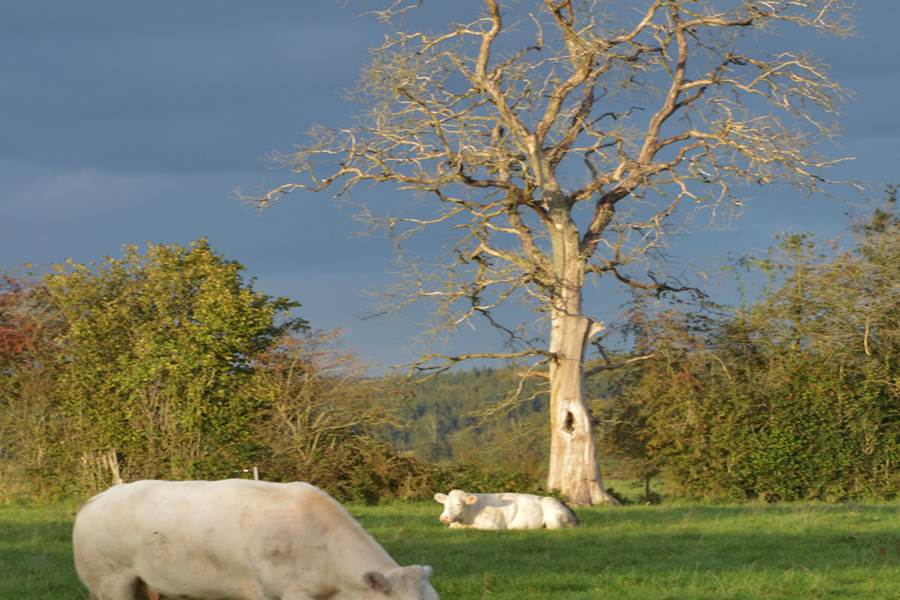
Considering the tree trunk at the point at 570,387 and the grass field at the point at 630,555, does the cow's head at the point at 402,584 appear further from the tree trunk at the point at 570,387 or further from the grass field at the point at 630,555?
the tree trunk at the point at 570,387

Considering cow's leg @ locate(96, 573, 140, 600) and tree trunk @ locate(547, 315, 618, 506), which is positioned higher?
tree trunk @ locate(547, 315, 618, 506)

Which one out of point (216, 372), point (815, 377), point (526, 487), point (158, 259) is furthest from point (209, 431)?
point (815, 377)

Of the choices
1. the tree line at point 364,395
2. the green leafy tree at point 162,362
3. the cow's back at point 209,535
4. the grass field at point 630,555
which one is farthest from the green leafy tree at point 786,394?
Answer: the cow's back at point 209,535

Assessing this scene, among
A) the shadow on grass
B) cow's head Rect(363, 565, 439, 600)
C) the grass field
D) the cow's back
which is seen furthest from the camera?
the shadow on grass

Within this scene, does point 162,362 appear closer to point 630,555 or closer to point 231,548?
point 630,555

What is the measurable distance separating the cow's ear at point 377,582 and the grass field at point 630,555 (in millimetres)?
3110

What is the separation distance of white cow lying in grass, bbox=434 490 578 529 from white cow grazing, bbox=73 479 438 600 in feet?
27.9

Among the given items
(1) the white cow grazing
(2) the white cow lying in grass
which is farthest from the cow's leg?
(2) the white cow lying in grass

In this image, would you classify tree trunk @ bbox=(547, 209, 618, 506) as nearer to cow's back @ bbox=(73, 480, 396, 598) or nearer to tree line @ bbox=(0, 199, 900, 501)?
tree line @ bbox=(0, 199, 900, 501)

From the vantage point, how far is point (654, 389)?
85.3 ft

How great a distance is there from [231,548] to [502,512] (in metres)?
9.48

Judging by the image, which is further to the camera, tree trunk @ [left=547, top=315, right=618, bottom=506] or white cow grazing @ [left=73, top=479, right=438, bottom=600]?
tree trunk @ [left=547, top=315, right=618, bottom=506]

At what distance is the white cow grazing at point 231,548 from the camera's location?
7.65 m

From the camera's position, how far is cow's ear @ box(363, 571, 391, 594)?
722 cm
